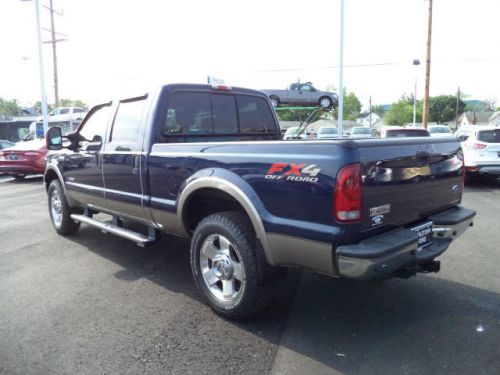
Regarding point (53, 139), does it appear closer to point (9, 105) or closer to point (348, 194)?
point (348, 194)

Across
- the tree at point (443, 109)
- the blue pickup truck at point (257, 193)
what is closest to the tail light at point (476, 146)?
the blue pickup truck at point (257, 193)

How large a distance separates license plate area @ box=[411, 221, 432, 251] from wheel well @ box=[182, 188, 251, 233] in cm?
137

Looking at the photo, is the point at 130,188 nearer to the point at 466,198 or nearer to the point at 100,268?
the point at 100,268

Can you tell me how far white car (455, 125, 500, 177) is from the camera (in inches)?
413

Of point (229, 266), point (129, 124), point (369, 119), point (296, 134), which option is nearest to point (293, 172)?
point (229, 266)

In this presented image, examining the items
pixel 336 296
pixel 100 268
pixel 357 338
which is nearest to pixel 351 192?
pixel 357 338

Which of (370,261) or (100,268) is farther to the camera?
(100,268)

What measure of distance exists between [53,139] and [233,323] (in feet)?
12.3

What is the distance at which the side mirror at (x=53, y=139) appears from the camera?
5.59 metres

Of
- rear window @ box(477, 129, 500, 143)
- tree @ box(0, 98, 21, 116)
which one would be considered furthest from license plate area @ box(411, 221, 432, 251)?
tree @ box(0, 98, 21, 116)

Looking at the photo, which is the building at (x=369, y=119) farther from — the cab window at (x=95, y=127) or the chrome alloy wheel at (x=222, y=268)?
the chrome alloy wheel at (x=222, y=268)

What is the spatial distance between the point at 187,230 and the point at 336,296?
1.54 meters

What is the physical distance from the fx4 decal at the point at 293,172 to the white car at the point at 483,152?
9.42 metres

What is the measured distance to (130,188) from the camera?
4.41 meters
